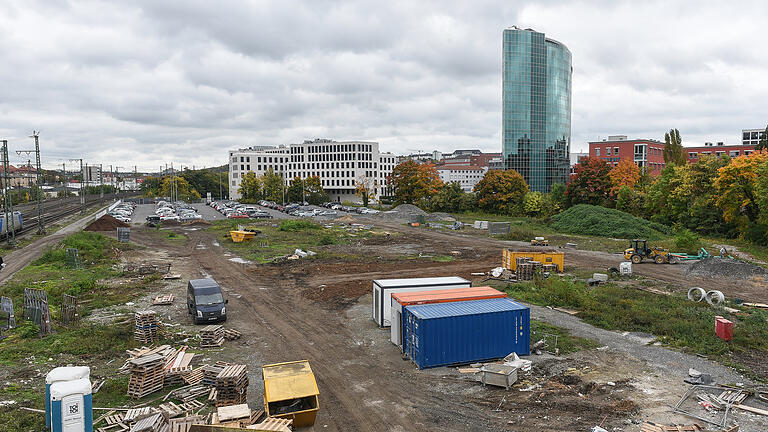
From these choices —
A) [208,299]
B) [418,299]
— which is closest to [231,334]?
[208,299]

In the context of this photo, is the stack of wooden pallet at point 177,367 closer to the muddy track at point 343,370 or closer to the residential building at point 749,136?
the muddy track at point 343,370

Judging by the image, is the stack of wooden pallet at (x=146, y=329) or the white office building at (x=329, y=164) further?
the white office building at (x=329, y=164)

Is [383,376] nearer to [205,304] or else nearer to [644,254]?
[205,304]

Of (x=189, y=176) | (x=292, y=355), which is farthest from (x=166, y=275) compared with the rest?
(x=189, y=176)

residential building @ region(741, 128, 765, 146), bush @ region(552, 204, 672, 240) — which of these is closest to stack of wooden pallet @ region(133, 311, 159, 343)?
bush @ region(552, 204, 672, 240)

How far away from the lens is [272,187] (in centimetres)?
11881

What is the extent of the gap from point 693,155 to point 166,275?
12807 cm

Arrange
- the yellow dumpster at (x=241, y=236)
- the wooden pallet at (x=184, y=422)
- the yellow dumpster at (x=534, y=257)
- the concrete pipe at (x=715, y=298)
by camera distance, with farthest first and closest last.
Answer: the yellow dumpster at (x=241, y=236), the yellow dumpster at (x=534, y=257), the concrete pipe at (x=715, y=298), the wooden pallet at (x=184, y=422)

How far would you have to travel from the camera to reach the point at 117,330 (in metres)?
18.8

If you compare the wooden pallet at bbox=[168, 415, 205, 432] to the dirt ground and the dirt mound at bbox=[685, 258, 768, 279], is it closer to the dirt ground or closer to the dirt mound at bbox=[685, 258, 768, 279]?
the dirt ground

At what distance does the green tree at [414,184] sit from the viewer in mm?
89750

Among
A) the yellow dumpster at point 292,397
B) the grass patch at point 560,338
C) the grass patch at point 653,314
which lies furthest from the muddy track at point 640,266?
the yellow dumpster at point 292,397

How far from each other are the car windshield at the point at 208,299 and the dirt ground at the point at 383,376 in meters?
1.09

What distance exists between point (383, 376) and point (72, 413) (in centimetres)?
850
